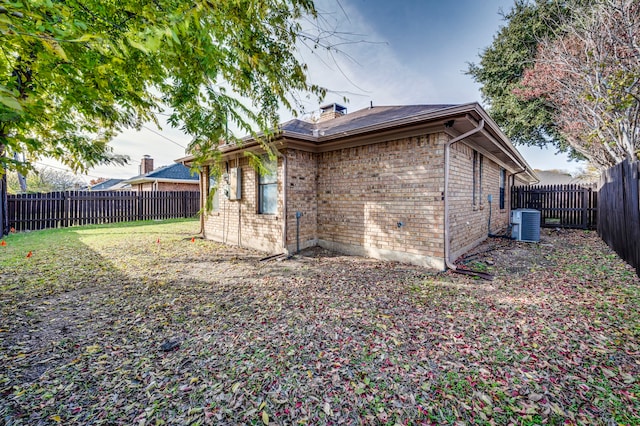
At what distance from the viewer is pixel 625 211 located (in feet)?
17.8

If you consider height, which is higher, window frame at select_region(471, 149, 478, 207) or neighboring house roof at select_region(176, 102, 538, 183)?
neighboring house roof at select_region(176, 102, 538, 183)

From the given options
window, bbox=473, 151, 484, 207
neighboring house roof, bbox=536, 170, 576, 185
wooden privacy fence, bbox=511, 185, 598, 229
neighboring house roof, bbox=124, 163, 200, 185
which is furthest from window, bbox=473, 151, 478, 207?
neighboring house roof, bbox=536, 170, 576, 185

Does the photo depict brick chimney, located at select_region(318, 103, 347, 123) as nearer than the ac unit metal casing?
No

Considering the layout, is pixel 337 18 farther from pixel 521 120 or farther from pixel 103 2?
pixel 521 120

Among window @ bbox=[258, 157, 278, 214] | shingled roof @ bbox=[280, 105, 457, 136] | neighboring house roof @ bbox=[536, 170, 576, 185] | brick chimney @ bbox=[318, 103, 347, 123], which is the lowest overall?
window @ bbox=[258, 157, 278, 214]

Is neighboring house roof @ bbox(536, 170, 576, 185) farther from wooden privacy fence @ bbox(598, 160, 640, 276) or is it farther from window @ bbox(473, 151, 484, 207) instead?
window @ bbox(473, 151, 484, 207)

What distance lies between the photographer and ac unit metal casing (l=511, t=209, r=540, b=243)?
27.3ft

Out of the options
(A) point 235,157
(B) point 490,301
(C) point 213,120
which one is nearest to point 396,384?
(B) point 490,301

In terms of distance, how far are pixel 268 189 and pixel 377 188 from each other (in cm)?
289

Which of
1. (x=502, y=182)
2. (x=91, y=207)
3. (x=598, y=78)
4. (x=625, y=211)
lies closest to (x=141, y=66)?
(x=625, y=211)

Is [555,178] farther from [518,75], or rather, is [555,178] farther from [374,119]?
[374,119]

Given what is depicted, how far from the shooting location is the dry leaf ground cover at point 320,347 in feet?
6.54

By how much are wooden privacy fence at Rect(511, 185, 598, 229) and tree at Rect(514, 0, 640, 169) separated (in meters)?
1.77

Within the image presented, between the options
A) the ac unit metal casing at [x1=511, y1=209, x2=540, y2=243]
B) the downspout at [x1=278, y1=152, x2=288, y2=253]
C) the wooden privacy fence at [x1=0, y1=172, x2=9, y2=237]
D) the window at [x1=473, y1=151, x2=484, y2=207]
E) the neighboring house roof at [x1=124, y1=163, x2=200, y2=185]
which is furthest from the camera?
the neighboring house roof at [x1=124, y1=163, x2=200, y2=185]
